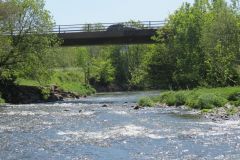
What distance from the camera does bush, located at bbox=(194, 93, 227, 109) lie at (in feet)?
131

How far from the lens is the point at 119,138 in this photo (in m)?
24.8

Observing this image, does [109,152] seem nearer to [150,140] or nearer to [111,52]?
[150,140]

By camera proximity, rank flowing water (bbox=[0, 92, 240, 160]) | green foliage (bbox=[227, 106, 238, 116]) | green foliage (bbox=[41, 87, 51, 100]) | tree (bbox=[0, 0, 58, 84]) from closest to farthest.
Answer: flowing water (bbox=[0, 92, 240, 160]), green foliage (bbox=[227, 106, 238, 116]), tree (bbox=[0, 0, 58, 84]), green foliage (bbox=[41, 87, 51, 100])

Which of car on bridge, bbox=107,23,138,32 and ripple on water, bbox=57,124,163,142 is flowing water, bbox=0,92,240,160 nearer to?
ripple on water, bbox=57,124,163,142

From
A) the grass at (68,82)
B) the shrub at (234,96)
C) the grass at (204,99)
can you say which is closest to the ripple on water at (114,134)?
the grass at (204,99)

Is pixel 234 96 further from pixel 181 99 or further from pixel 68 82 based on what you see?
pixel 68 82

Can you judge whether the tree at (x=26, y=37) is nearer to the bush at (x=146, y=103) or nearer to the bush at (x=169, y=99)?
the bush at (x=146, y=103)

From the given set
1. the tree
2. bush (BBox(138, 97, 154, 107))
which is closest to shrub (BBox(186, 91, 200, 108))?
bush (BBox(138, 97, 154, 107))

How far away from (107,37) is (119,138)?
45489 mm

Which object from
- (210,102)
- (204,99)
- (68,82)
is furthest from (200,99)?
(68,82)

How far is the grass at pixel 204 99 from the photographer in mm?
40062

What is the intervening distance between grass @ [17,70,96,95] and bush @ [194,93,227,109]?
99.7 ft

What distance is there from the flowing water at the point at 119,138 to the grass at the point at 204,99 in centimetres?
521

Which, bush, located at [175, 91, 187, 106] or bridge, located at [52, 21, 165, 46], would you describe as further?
bridge, located at [52, 21, 165, 46]
